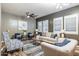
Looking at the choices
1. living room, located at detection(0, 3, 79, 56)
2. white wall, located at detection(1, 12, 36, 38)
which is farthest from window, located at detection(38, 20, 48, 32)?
white wall, located at detection(1, 12, 36, 38)

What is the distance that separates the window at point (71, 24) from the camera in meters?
1.67

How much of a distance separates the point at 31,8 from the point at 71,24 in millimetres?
851

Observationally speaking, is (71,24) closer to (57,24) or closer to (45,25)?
(57,24)

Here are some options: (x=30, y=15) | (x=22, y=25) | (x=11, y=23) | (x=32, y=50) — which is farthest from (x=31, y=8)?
(x=32, y=50)

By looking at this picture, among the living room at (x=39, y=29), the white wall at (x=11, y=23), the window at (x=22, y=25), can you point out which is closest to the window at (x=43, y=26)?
the living room at (x=39, y=29)

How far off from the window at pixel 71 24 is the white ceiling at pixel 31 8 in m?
0.21

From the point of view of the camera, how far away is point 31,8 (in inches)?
69.8

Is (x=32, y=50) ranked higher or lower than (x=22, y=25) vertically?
lower

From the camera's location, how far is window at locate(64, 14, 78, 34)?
65.9 inches

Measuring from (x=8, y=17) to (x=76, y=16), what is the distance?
1310 mm

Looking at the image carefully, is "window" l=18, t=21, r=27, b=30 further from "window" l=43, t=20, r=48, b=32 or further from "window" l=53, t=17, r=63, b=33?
"window" l=53, t=17, r=63, b=33

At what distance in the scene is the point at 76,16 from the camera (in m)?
1.69

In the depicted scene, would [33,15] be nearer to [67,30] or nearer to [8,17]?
[8,17]

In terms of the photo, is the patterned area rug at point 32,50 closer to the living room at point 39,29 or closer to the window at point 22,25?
the living room at point 39,29
